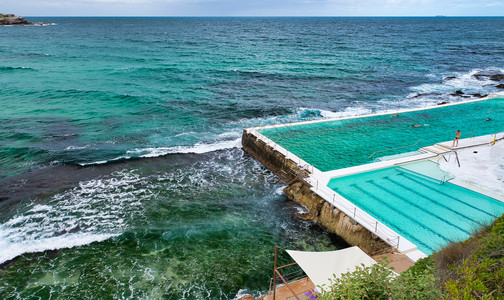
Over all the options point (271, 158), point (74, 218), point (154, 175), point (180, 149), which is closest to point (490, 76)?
point (271, 158)

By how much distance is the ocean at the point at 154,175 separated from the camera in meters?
12.6

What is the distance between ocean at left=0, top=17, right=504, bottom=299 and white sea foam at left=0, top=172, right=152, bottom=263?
0.08m

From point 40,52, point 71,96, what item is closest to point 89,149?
point 71,96

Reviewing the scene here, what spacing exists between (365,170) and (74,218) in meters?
16.2

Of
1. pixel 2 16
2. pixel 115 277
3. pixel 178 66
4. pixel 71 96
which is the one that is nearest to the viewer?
pixel 115 277

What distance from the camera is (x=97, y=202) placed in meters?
17.2

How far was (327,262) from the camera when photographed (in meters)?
9.78

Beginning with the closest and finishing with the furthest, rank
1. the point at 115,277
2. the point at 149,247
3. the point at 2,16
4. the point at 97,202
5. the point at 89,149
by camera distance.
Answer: the point at 115,277, the point at 149,247, the point at 97,202, the point at 89,149, the point at 2,16

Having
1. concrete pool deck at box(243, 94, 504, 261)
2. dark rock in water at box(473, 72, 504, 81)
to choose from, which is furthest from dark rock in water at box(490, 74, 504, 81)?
concrete pool deck at box(243, 94, 504, 261)

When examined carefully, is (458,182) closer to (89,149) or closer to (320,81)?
(89,149)

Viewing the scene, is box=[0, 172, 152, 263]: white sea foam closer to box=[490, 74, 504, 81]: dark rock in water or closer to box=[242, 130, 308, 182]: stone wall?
box=[242, 130, 308, 182]: stone wall

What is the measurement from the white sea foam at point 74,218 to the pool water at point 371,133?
10776 millimetres

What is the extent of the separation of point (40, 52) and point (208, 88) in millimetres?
49822

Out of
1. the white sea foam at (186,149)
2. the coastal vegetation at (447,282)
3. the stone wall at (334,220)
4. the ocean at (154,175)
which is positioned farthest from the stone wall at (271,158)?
the coastal vegetation at (447,282)
